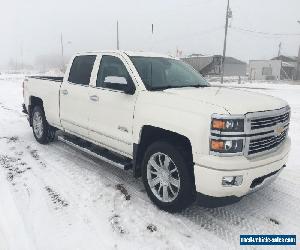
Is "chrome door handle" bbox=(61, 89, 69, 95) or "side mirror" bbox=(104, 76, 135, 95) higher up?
"side mirror" bbox=(104, 76, 135, 95)

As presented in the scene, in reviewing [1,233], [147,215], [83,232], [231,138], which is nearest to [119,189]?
[147,215]

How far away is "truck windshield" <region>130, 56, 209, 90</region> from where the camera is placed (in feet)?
15.1

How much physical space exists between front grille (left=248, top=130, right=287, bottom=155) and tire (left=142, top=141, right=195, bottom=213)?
723 millimetres

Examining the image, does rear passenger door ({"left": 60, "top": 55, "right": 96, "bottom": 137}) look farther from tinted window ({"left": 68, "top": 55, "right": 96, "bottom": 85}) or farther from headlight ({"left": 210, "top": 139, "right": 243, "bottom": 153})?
headlight ({"left": 210, "top": 139, "right": 243, "bottom": 153})

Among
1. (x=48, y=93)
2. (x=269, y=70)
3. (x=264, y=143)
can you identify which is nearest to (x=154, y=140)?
(x=264, y=143)

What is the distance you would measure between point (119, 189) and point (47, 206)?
1042mm

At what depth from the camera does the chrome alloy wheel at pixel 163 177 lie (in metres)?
3.98

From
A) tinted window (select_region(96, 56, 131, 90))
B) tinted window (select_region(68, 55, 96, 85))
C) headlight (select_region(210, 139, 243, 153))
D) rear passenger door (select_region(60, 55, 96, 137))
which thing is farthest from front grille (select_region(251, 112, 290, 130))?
tinted window (select_region(68, 55, 96, 85))

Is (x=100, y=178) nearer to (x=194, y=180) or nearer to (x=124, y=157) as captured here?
(x=124, y=157)

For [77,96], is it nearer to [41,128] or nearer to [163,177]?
[41,128]

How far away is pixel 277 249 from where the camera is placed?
133 inches

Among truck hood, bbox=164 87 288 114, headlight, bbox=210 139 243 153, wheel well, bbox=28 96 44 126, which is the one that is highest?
truck hood, bbox=164 87 288 114

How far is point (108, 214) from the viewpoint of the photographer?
396cm

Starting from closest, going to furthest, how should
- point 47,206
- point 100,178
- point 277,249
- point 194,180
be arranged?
point 277,249 → point 194,180 → point 47,206 → point 100,178
